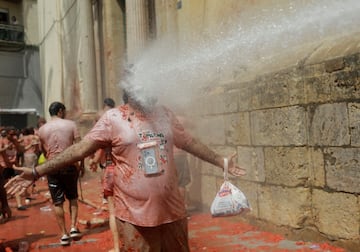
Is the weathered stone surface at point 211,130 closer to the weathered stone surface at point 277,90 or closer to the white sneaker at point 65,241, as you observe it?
the weathered stone surface at point 277,90

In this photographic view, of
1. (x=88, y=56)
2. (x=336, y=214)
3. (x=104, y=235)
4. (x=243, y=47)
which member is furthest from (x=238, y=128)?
(x=88, y=56)

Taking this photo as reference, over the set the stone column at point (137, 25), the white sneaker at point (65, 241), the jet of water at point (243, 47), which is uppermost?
the stone column at point (137, 25)

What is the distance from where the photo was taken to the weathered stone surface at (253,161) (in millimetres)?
5434

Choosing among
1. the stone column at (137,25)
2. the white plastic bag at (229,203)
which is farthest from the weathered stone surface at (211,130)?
the stone column at (137,25)

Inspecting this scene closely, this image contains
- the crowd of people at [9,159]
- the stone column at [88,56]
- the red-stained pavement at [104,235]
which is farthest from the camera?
the stone column at [88,56]

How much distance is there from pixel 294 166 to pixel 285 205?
0.53 meters

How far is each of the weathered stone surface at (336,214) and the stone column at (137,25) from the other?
6.87 meters

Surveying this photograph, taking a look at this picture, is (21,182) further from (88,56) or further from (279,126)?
(88,56)

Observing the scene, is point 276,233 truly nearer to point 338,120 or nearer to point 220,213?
point 338,120

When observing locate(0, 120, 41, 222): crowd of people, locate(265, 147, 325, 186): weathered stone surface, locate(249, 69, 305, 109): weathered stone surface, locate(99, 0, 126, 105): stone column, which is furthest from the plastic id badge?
locate(99, 0, 126, 105): stone column

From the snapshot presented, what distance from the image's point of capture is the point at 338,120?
4.24m

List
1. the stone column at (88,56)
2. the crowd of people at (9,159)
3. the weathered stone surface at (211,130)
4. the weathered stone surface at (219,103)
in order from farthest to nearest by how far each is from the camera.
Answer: the stone column at (88,56) → the crowd of people at (9,159) → the weathered stone surface at (211,130) → the weathered stone surface at (219,103)

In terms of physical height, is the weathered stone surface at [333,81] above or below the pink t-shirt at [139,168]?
above

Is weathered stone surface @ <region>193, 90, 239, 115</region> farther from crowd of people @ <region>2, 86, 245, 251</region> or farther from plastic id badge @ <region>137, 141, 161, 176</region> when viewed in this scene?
plastic id badge @ <region>137, 141, 161, 176</region>
